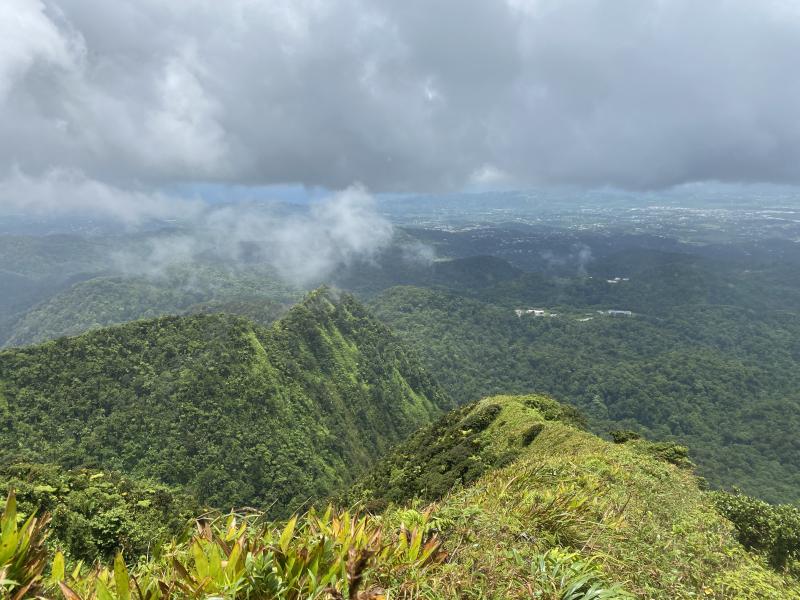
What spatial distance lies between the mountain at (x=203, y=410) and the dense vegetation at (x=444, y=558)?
53.4m

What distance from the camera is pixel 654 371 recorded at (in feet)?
591

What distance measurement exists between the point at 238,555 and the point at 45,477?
3438 centimetres

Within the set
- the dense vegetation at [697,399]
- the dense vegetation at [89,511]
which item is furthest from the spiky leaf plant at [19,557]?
the dense vegetation at [697,399]

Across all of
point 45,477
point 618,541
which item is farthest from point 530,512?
point 45,477

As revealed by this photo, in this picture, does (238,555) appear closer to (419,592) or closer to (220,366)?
(419,592)

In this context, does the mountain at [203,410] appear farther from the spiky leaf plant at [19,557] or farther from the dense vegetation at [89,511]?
the spiky leaf plant at [19,557]

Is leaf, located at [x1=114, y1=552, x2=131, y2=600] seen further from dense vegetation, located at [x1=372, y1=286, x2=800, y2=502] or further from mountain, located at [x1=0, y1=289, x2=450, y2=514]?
dense vegetation, located at [x1=372, y1=286, x2=800, y2=502]

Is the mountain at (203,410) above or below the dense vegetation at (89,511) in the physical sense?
below

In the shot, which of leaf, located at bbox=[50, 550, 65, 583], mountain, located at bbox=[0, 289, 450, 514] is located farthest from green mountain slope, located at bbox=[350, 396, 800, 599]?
mountain, located at bbox=[0, 289, 450, 514]

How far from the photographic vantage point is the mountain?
68688 mm

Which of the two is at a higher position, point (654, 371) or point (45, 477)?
point (45, 477)

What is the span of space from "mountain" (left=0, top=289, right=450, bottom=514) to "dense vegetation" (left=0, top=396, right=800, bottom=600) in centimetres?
5342

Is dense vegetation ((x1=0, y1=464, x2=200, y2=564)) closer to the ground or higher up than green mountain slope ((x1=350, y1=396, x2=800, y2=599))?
closer to the ground

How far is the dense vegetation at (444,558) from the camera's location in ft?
10.4
